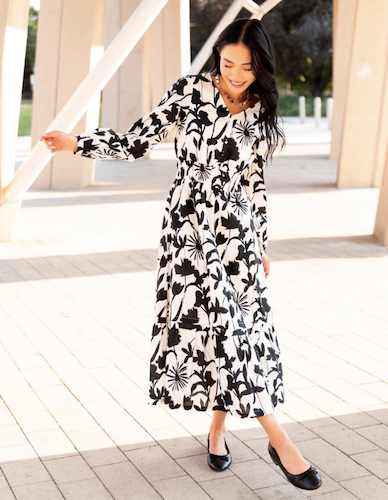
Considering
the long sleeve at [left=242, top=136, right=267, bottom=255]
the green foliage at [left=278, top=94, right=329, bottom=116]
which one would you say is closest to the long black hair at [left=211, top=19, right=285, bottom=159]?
the long sleeve at [left=242, top=136, right=267, bottom=255]

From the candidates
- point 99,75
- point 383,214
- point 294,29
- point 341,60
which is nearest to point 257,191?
point 99,75

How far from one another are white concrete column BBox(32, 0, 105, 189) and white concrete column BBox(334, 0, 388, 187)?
439cm

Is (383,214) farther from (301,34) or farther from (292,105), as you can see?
(292,105)

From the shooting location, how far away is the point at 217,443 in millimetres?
3898

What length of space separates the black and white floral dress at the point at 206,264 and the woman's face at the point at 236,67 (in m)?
0.10

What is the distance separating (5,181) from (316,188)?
22.5 ft

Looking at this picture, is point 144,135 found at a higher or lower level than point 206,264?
higher

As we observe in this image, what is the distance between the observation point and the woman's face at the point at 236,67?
11.8 feet

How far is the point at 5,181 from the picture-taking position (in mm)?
9344

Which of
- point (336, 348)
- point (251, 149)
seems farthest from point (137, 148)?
point (336, 348)

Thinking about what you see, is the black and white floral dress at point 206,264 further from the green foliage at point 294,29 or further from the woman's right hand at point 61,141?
the green foliage at point 294,29

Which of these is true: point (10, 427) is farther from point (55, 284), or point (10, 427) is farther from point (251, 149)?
point (55, 284)

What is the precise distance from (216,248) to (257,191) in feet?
1.35

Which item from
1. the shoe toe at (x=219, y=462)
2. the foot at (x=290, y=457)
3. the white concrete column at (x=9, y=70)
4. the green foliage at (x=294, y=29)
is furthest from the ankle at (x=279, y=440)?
the green foliage at (x=294, y=29)
